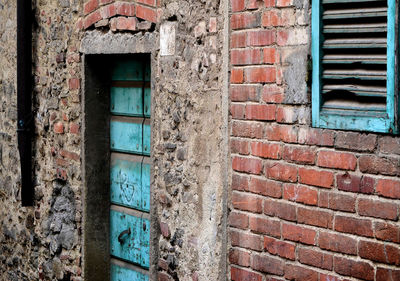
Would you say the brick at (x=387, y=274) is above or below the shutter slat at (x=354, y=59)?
below

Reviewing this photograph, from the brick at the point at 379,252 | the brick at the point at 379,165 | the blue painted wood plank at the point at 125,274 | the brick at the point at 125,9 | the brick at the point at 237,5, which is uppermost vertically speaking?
the brick at the point at 125,9

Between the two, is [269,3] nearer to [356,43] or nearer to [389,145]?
[356,43]

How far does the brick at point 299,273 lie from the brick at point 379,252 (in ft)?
0.92

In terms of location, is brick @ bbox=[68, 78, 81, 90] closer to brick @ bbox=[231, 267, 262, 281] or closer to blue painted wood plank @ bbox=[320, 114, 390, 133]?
brick @ bbox=[231, 267, 262, 281]

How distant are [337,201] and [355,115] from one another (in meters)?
0.38

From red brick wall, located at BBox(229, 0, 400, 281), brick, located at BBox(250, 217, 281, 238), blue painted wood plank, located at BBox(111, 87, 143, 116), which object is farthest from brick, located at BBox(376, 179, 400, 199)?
blue painted wood plank, located at BBox(111, 87, 143, 116)

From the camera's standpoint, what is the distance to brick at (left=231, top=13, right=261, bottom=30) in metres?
2.95

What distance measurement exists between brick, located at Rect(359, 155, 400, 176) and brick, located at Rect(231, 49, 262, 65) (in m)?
0.74

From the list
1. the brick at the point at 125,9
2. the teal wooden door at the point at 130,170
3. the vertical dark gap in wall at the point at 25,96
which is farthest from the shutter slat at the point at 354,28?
the vertical dark gap in wall at the point at 25,96

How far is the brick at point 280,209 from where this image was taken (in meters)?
2.82

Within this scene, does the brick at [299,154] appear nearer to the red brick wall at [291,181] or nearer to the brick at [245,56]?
the red brick wall at [291,181]

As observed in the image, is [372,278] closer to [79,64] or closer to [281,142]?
[281,142]

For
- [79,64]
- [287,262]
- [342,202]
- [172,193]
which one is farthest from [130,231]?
[342,202]

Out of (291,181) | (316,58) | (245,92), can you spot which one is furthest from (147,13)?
(291,181)
